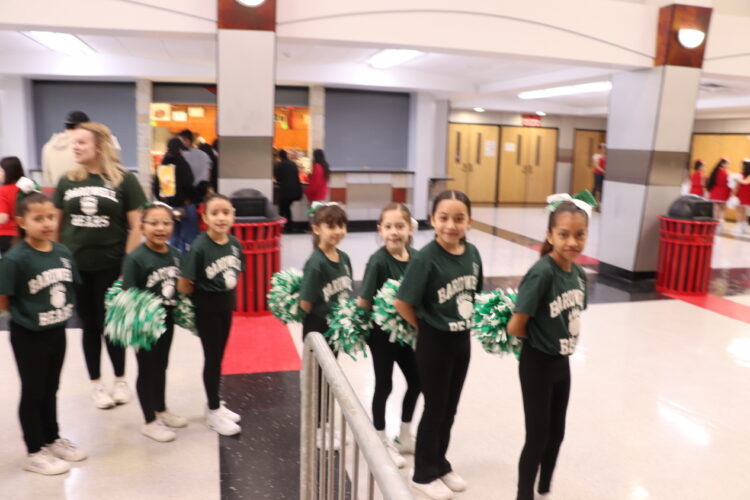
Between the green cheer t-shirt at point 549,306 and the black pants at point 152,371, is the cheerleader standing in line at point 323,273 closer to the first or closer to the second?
the black pants at point 152,371

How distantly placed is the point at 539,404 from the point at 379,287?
0.90 m

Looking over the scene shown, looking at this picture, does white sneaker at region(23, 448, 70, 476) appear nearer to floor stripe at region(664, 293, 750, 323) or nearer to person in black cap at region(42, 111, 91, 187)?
person in black cap at region(42, 111, 91, 187)

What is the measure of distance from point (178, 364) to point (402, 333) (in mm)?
2196

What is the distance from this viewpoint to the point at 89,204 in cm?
310

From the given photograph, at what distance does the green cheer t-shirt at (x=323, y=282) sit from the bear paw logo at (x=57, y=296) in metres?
1.05

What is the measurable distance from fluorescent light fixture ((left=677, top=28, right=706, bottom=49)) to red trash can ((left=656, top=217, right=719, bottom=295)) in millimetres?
2000

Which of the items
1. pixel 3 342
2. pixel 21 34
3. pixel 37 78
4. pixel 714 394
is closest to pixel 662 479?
pixel 714 394

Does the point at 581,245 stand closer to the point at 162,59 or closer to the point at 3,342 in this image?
the point at 3,342

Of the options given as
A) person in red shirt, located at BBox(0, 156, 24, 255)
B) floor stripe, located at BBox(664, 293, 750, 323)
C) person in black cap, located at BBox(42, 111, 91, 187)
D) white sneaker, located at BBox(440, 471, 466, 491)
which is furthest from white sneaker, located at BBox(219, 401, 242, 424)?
floor stripe, located at BBox(664, 293, 750, 323)

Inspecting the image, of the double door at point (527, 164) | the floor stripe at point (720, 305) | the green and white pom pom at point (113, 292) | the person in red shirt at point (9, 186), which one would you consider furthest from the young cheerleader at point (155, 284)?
the double door at point (527, 164)

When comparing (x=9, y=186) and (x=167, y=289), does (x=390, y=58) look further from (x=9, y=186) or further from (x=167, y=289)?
(x=167, y=289)

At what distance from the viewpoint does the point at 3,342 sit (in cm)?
459

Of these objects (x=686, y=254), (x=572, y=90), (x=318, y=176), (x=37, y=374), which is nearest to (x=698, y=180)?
(x=572, y=90)

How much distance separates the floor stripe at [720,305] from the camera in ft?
19.6
